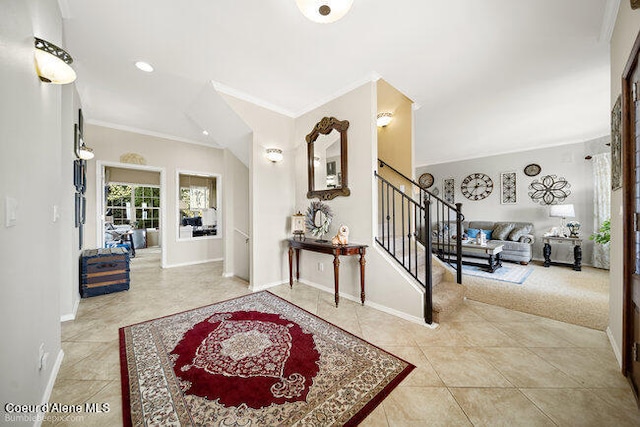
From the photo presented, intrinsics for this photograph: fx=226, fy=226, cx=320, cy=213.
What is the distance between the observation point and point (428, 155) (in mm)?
6496

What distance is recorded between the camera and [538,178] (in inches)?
216

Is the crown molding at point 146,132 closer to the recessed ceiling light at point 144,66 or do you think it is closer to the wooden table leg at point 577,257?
the recessed ceiling light at point 144,66

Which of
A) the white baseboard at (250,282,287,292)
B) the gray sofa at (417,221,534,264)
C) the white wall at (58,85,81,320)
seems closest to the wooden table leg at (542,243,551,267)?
the gray sofa at (417,221,534,264)

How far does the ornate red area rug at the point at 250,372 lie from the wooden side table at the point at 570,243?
522cm

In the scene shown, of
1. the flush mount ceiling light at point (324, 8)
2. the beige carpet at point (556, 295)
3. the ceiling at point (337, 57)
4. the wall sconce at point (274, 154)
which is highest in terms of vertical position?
the ceiling at point (337, 57)

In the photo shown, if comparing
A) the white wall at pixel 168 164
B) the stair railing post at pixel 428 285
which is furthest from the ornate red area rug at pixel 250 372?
the white wall at pixel 168 164

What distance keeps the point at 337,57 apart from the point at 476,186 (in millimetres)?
5923

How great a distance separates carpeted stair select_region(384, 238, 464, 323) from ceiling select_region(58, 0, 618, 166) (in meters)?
2.04

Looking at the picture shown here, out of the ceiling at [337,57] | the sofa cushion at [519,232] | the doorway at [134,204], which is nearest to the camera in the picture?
the ceiling at [337,57]

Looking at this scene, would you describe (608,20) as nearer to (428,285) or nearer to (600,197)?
(428,285)

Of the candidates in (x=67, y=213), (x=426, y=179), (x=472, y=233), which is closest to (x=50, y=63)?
(x=67, y=213)

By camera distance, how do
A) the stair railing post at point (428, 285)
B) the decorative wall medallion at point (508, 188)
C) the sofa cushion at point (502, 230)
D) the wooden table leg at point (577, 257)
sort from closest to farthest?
the stair railing post at point (428, 285)
the wooden table leg at point (577, 257)
the sofa cushion at point (502, 230)
the decorative wall medallion at point (508, 188)

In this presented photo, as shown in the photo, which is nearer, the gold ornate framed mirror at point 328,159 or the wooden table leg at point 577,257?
the gold ornate framed mirror at point 328,159

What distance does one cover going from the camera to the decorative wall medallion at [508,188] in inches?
229
